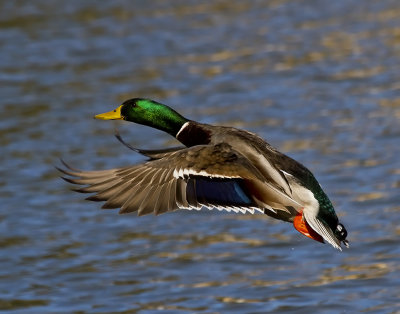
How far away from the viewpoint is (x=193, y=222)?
7.47 meters

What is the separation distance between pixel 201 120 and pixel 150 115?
11.0ft

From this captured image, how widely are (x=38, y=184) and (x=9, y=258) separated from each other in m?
1.37

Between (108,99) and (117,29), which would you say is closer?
(108,99)

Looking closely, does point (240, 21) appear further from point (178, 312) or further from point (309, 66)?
point (178, 312)

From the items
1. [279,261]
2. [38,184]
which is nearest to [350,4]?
[38,184]

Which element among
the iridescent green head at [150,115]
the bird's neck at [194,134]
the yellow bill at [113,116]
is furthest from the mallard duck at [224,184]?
the yellow bill at [113,116]

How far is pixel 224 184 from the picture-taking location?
532cm

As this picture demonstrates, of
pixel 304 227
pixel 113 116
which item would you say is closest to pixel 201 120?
pixel 113 116

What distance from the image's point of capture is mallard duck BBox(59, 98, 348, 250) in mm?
5145

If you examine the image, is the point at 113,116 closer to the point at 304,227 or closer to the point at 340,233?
the point at 304,227

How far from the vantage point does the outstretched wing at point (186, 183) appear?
16.8 feet

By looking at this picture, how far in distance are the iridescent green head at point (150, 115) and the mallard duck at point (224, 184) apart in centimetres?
38

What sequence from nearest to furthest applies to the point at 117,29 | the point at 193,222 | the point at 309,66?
the point at 193,222, the point at 309,66, the point at 117,29

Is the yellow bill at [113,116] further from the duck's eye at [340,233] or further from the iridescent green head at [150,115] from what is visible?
the duck's eye at [340,233]
